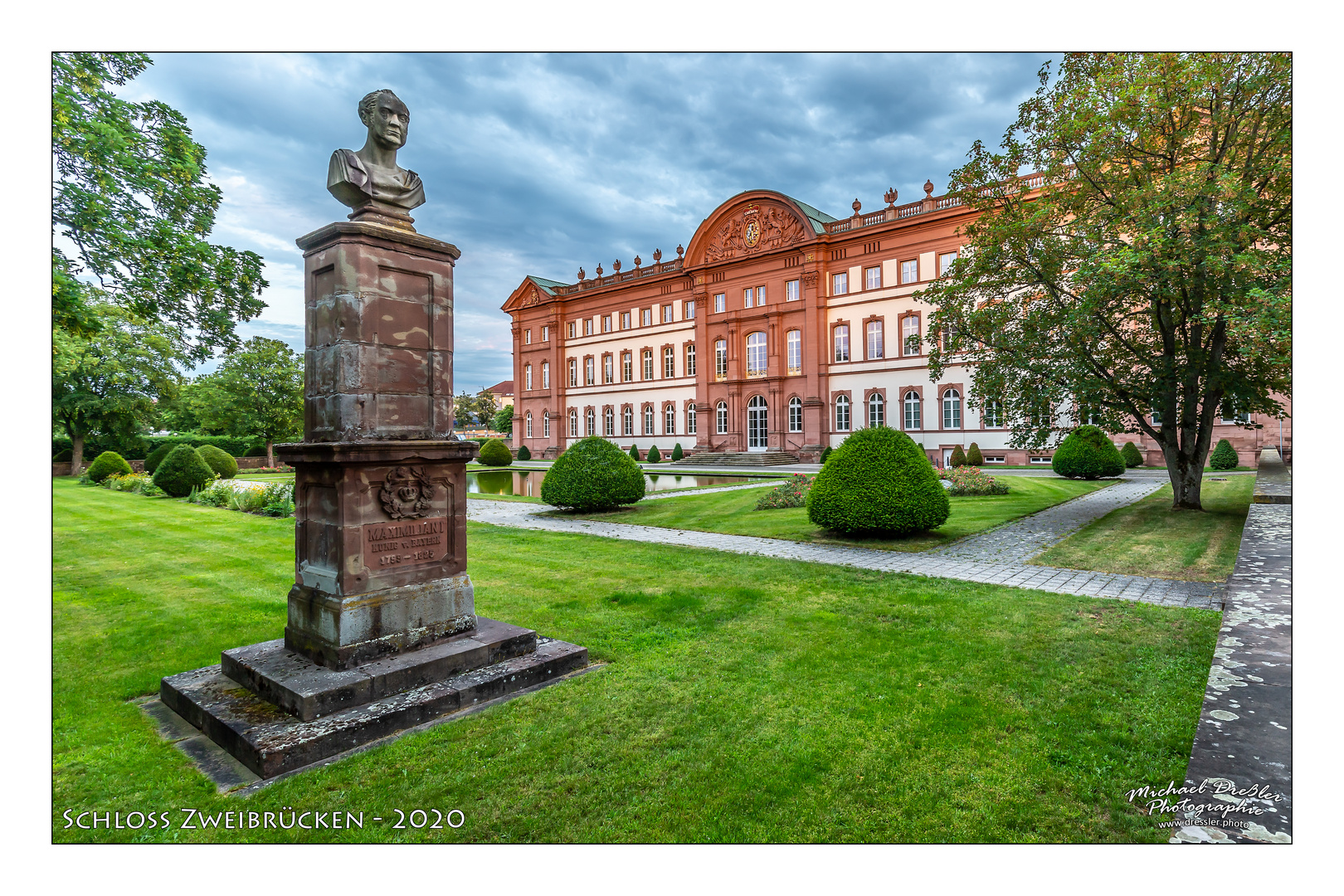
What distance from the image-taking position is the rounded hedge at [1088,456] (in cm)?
2122

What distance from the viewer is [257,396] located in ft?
118

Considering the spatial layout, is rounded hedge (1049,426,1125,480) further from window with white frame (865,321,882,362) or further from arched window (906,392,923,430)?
window with white frame (865,321,882,362)

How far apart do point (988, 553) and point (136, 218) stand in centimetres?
1125

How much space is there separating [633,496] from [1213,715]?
1281 centimetres

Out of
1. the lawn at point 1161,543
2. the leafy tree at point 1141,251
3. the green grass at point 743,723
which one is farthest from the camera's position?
the leafy tree at point 1141,251

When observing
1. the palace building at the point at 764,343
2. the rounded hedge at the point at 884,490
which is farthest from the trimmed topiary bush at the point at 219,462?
the palace building at the point at 764,343

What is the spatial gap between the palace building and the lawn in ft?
59.2

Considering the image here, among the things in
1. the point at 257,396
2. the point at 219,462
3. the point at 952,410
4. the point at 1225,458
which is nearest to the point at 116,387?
the point at 219,462

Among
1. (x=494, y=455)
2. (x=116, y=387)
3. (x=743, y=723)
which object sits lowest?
(x=743, y=723)

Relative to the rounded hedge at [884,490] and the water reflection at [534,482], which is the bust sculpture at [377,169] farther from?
the water reflection at [534,482]

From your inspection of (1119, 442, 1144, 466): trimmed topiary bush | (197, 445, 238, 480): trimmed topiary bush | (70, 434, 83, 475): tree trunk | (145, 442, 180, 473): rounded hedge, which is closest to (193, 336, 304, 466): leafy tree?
(145, 442, 180, 473): rounded hedge

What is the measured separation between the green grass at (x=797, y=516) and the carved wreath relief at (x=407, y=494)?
23.9ft

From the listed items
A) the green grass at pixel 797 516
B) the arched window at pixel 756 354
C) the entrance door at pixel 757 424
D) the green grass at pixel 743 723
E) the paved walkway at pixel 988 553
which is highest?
the arched window at pixel 756 354

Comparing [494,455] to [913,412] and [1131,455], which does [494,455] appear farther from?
[1131,455]
